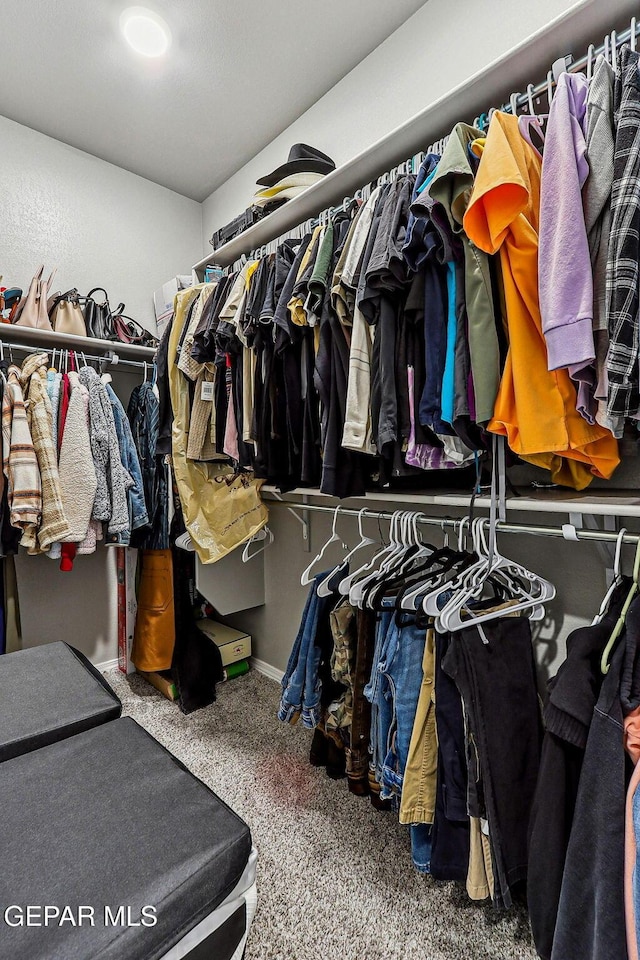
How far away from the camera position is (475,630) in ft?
3.54

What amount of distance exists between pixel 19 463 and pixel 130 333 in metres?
1.01

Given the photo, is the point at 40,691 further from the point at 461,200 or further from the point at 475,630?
the point at 461,200

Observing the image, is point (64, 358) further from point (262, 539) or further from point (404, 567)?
point (404, 567)

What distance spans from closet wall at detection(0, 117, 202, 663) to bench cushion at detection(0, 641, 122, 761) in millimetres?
1261

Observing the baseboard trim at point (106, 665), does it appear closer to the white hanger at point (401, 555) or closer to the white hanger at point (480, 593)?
the white hanger at point (401, 555)

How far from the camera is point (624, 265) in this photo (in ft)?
2.65

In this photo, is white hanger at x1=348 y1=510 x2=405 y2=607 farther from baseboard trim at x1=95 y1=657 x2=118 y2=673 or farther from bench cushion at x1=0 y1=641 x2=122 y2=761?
baseboard trim at x1=95 y1=657 x2=118 y2=673

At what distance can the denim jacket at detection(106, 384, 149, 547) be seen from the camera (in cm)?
223

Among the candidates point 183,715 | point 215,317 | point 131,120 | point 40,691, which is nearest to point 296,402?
point 215,317

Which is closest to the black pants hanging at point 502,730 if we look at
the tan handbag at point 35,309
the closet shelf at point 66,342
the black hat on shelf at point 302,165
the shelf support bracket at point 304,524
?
the shelf support bracket at point 304,524

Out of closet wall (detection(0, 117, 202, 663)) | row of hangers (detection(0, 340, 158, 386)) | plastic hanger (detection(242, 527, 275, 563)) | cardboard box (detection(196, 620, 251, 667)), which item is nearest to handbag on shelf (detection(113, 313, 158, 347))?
row of hangers (detection(0, 340, 158, 386))

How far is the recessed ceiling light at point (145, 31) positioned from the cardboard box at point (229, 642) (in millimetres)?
2775

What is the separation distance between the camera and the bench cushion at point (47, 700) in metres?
0.97

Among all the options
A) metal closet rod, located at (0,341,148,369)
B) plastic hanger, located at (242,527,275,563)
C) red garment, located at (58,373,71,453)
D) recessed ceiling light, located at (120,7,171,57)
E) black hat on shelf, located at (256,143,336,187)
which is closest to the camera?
recessed ceiling light, located at (120,7,171,57)
